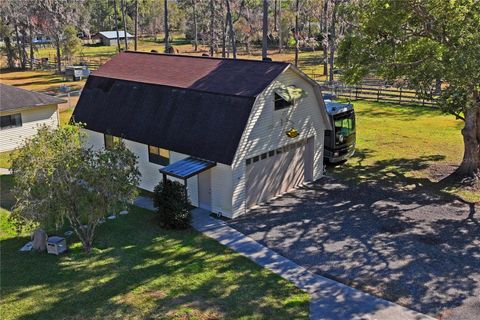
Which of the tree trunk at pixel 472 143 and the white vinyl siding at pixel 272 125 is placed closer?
the white vinyl siding at pixel 272 125

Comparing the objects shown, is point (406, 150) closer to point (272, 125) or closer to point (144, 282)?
point (272, 125)

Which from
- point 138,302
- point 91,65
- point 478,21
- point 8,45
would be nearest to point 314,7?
point 91,65

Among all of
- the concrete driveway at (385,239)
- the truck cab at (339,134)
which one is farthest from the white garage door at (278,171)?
the truck cab at (339,134)

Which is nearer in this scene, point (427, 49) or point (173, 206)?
point (173, 206)

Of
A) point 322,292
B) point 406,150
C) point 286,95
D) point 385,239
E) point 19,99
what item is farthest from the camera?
point 19,99

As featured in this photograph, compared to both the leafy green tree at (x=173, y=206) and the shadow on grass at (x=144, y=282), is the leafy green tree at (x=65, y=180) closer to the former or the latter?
the shadow on grass at (x=144, y=282)

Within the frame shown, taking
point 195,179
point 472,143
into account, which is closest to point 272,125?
point 195,179
